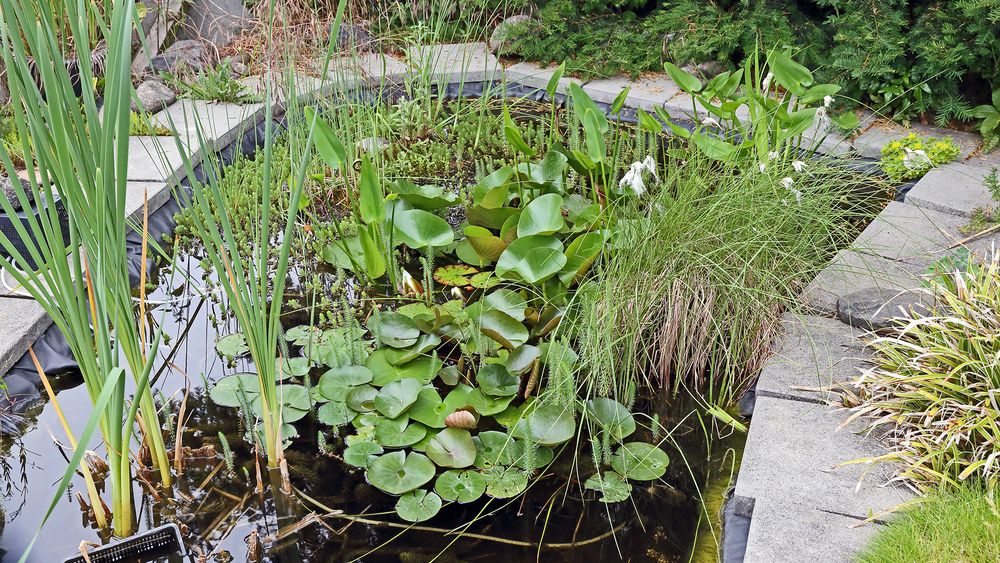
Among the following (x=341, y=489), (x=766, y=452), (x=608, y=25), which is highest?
(x=608, y=25)

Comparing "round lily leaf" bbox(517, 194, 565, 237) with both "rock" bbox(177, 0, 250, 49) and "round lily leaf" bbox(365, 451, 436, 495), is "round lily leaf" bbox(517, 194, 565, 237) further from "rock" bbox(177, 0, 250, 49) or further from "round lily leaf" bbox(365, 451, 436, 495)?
"rock" bbox(177, 0, 250, 49)

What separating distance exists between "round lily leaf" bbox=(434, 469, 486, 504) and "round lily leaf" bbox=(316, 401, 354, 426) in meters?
0.35

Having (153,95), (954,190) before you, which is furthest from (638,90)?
(153,95)

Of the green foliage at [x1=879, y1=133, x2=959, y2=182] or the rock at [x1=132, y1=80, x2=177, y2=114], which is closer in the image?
the green foliage at [x1=879, y1=133, x2=959, y2=182]

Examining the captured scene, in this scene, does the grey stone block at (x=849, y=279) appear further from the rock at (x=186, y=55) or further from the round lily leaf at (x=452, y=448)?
Answer: the rock at (x=186, y=55)

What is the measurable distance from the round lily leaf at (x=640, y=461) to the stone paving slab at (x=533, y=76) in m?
3.18

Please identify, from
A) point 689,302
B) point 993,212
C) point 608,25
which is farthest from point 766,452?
point 608,25

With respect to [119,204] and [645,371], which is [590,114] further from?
[119,204]

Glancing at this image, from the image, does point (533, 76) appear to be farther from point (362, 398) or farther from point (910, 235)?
point (362, 398)

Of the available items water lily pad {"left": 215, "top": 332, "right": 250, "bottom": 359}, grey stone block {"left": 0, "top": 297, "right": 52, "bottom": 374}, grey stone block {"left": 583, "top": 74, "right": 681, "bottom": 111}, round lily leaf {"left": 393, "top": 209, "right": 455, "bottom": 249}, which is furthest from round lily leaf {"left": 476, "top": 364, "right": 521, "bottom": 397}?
grey stone block {"left": 583, "top": 74, "right": 681, "bottom": 111}

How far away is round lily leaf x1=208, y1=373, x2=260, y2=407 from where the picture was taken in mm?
2305

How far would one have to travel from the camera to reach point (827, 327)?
2.48 metres

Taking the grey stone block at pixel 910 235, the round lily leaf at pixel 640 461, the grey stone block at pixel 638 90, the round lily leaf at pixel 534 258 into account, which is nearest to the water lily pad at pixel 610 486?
the round lily leaf at pixel 640 461

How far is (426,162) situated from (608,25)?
6.55 feet
